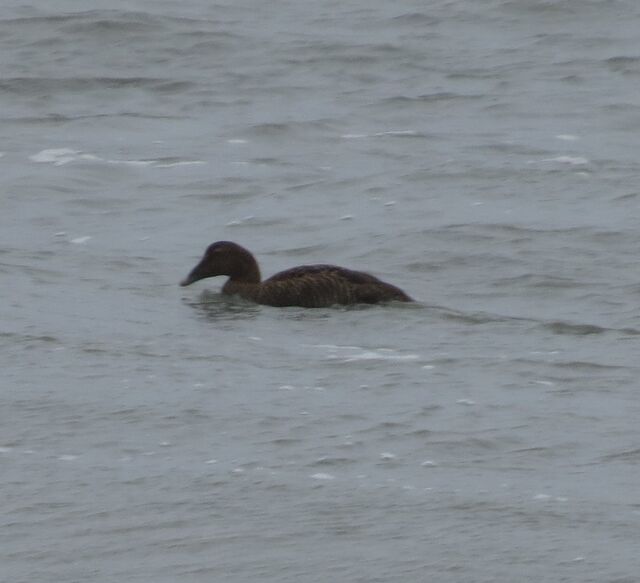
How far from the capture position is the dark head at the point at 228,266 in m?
13.1

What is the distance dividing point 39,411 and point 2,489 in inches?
50.4

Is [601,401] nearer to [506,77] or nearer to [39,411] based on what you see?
[39,411]

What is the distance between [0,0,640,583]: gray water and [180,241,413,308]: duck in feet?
0.43

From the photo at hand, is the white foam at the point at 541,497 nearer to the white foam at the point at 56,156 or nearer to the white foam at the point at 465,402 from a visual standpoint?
the white foam at the point at 465,402

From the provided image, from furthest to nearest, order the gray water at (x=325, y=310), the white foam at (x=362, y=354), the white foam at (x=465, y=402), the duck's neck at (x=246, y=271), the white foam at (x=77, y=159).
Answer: the white foam at (x=77, y=159) → the duck's neck at (x=246, y=271) → the white foam at (x=362, y=354) → the white foam at (x=465, y=402) → the gray water at (x=325, y=310)

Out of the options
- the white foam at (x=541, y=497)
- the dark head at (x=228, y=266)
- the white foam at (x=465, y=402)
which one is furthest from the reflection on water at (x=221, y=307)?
the white foam at (x=541, y=497)

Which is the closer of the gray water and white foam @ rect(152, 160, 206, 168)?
the gray water

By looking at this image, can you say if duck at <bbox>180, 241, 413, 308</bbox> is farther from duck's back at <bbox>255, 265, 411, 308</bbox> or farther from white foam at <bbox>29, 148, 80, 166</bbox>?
white foam at <bbox>29, 148, 80, 166</bbox>

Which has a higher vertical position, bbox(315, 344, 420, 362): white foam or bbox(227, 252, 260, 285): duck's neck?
bbox(315, 344, 420, 362): white foam

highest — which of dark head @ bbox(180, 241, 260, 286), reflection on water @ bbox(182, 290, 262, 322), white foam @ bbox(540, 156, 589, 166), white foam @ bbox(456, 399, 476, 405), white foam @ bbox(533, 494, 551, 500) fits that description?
white foam @ bbox(533, 494, 551, 500)

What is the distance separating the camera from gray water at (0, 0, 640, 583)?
7391 mm

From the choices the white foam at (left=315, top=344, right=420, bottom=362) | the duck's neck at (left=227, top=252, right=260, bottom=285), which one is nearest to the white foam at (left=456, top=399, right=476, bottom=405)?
the white foam at (left=315, top=344, right=420, bottom=362)

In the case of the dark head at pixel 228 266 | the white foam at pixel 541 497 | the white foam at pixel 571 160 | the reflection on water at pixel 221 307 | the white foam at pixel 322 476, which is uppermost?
the white foam at pixel 322 476

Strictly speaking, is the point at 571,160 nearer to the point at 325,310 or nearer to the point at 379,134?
the point at 379,134
